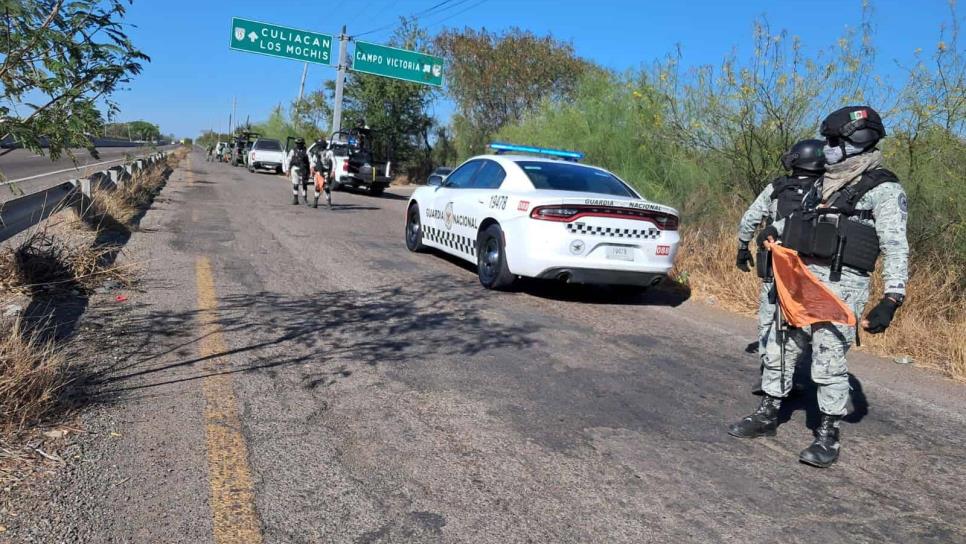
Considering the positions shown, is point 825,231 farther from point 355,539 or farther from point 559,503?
point 355,539

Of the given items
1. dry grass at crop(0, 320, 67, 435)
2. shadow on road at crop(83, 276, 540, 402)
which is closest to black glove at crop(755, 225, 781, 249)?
shadow on road at crop(83, 276, 540, 402)

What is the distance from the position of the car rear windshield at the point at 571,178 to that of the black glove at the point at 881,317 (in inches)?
184

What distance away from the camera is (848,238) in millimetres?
3883

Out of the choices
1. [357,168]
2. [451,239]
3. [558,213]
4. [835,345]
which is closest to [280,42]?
[357,168]

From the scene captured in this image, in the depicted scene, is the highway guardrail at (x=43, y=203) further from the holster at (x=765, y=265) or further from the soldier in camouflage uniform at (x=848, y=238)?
the soldier in camouflage uniform at (x=848, y=238)

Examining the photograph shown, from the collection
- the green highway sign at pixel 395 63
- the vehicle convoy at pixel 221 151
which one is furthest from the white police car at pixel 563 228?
the vehicle convoy at pixel 221 151

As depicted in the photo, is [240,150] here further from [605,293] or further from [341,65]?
[605,293]

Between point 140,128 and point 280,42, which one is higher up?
point 280,42

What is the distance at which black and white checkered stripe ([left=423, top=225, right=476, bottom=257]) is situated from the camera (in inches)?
350

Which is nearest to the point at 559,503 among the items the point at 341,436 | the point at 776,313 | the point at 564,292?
the point at 341,436

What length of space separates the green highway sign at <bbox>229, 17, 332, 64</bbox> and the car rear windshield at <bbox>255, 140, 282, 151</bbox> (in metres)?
8.95

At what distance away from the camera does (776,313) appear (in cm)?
429

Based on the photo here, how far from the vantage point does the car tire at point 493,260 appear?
7.95 meters

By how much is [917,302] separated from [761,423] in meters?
3.71
